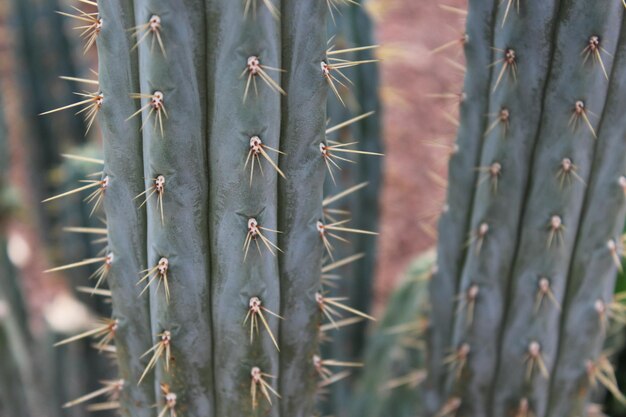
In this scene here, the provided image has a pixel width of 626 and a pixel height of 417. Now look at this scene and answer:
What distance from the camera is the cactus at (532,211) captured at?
6.66 ft

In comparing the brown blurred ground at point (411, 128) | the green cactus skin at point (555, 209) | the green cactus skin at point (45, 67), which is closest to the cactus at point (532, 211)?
the green cactus skin at point (555, 209)

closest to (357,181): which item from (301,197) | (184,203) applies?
(301,197)

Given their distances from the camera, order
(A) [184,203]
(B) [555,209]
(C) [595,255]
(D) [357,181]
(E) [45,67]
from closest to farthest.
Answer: (A) [184,203] → (B) [555,209] → (C) [595,255] → (D) [357,181] → (E) [45,67]

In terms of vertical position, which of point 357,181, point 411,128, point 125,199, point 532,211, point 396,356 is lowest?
point 396,356

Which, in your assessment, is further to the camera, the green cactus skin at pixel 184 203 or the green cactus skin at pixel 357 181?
the green cactus skin at pixel 357 181

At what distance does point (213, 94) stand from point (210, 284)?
42 cm

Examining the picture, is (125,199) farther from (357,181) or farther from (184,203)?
(357,181)

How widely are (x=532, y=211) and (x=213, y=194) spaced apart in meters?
0.90

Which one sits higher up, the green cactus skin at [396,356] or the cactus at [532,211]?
the cactus at [532,211]

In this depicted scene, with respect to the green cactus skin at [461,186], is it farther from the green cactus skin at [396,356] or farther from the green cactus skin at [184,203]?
the green cactus skin at [184,203]

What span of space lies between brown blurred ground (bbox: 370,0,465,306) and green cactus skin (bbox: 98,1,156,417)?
3511 millimetres

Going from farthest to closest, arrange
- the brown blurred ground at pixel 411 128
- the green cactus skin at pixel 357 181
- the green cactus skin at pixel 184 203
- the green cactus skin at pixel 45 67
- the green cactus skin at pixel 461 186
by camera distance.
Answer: the brown blurred ground at pixel 411 128, the green cactus skin at pixel 45 67, the green cactus skin at pixel 357 181, the green cactus skin at pixel 461 186, the green cactus skin at pixel 184 203

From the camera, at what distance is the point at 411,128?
21.8 feet

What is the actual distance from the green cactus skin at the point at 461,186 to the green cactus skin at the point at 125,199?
0.91 metres
